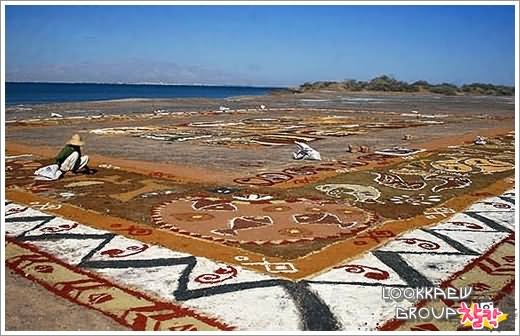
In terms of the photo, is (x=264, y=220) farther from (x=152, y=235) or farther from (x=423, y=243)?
(x=423, y=243)

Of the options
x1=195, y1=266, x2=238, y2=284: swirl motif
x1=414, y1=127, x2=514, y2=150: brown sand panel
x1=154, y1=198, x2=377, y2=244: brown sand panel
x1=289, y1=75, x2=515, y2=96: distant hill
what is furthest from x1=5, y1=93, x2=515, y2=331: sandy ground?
x1=289, y1=75, x2=515, y2=96: distant hill

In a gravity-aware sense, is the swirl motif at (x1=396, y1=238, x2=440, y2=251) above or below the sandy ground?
above

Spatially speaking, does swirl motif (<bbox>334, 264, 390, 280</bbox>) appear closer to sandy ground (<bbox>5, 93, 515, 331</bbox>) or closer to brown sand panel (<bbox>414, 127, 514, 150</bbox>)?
sandy ground (<bbox>5, 93, 515, 331</bbox>)

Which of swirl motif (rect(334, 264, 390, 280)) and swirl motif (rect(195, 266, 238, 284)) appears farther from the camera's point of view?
swirl motif (rect(334, 264, 390, 280))

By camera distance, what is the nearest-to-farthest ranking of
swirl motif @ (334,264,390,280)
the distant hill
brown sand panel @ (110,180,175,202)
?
swirl motif @ (334,264,390,280) < brown sand panel @ (110,180,175,202) < the distant hill

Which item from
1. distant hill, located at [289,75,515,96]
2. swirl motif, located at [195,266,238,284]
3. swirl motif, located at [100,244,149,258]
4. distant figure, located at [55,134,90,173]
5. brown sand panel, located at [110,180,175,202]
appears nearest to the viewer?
swirl motif, located at [195,266,238,284]

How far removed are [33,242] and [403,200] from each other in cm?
473

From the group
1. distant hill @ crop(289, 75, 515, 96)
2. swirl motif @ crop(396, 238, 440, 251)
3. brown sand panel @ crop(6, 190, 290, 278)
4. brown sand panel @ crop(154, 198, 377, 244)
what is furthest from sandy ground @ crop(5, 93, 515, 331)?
distant hill @ crop(289, 75, 515, 96)

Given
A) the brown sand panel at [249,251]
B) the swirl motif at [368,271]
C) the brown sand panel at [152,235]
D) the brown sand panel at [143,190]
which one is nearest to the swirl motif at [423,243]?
the brown sand panel at [249,251]

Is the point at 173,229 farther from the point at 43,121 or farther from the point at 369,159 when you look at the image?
the point at 43,121

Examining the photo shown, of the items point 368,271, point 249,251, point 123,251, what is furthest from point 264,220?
point 368,271

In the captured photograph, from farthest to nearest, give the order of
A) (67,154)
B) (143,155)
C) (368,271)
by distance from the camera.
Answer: (143,155), (67,154), (368,271)

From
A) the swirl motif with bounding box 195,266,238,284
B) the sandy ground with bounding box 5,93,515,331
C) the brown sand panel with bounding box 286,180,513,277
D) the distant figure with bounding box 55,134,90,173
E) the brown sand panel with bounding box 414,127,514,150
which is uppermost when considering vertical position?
the distant figure with bounding box 55,134,90,173

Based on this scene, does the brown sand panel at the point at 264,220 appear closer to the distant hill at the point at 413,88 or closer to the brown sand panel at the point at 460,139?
the brown sand panel at the point at 460,139
